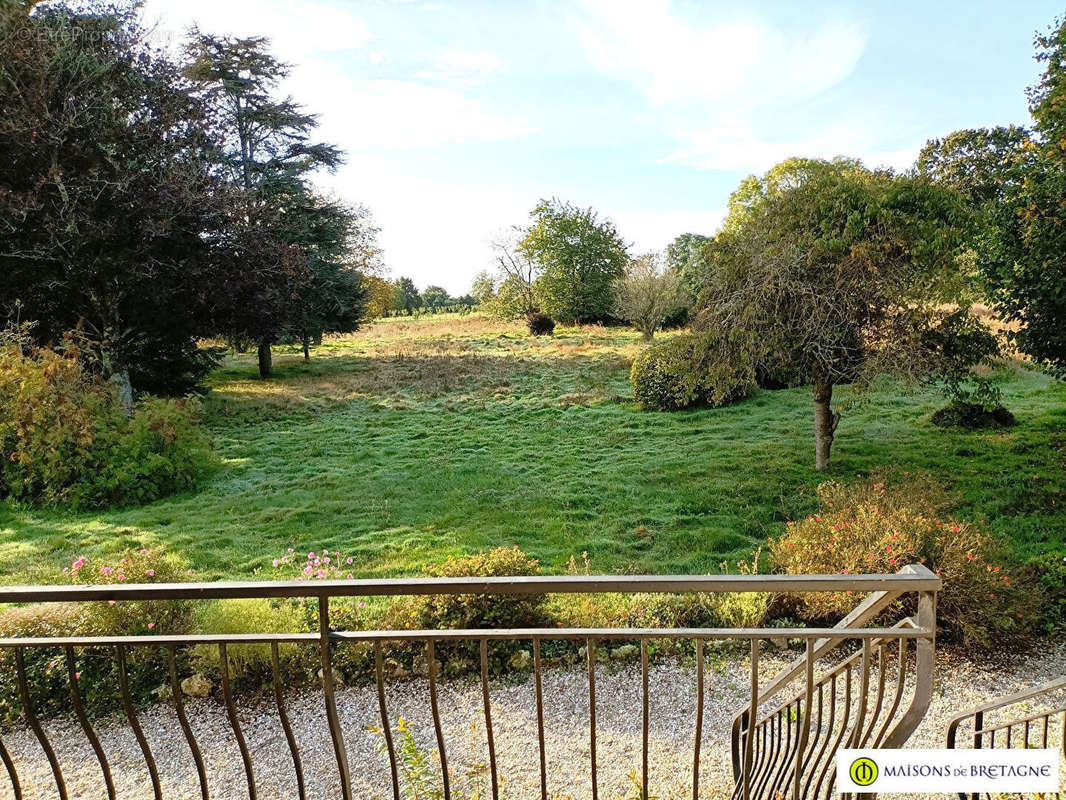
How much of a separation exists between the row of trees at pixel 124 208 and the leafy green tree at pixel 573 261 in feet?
51.2

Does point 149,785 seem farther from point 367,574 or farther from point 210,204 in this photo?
point 210,204

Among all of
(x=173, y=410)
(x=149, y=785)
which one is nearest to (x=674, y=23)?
(x=149, y=785)

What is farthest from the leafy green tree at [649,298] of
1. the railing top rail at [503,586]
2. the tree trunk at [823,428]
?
the railing top rail at [503,586]

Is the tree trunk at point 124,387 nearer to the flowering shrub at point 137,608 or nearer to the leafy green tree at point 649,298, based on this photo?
the flowering shrub at point 137,608

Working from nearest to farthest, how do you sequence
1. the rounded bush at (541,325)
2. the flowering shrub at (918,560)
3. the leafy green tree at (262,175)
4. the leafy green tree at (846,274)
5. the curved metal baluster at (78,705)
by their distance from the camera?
the curved metal baluster at (78,705) → the flowering shrub at (918,560) → the leafy green tree at (846,274) → the leafy green tree at (262,175) → the rounded bush at (541,325)

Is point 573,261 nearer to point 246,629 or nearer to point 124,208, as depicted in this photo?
point 124,208

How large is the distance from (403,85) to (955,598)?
849 cm

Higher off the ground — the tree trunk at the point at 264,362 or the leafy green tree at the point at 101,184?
the leafy green tree at the point at 101,184

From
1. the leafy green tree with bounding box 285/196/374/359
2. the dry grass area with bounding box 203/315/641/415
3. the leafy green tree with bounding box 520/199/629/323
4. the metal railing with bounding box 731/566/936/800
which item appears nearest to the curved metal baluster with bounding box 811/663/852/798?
the metal railing with bounding box 731/566/936/800

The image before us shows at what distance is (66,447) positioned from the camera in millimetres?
8969

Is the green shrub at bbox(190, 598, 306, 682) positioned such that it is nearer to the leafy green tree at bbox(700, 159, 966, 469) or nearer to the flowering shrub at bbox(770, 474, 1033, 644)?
the flowering shrub at bbox(770, 474, 1033, 644)

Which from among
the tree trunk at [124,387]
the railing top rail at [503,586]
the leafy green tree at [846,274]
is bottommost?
the railing top rail at [503,586]

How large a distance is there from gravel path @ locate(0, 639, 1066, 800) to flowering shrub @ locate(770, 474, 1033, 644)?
0.33 m

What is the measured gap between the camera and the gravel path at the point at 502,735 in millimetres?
3656
